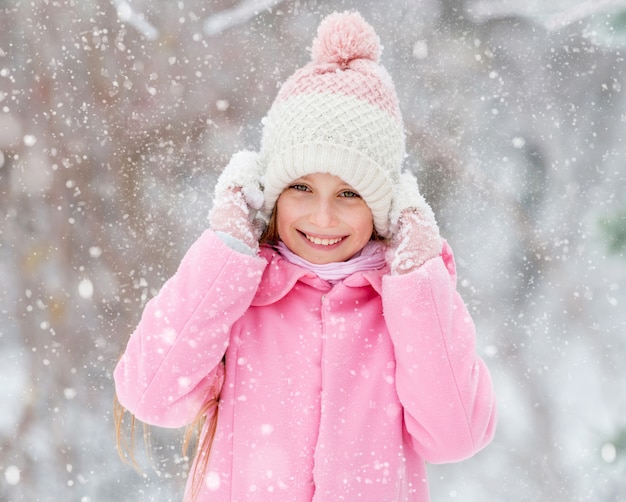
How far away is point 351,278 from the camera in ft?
4.72

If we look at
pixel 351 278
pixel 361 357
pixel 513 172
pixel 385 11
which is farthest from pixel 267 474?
pixel 385 11

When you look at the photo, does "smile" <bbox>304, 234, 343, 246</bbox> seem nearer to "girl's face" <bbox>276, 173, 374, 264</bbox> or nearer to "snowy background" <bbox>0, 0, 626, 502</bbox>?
"girl's face" <bbox>276, 173, 374, 264</bbox>

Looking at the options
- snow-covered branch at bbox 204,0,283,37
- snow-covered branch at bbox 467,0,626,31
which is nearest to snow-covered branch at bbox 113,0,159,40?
snow-covered branch at bbox 204,0,283,37

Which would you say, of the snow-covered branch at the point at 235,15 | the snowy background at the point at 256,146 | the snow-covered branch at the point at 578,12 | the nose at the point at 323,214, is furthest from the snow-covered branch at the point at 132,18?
the snow-covered branch at the point at 578,12

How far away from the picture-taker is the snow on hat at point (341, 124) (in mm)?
1395

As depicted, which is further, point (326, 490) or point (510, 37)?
point (510, 37)

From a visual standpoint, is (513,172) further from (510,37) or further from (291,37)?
(291,37)

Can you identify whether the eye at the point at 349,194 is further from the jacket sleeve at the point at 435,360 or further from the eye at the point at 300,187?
the jacket sleeve at the point at 435,360

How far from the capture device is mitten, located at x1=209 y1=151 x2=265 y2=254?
1.38m

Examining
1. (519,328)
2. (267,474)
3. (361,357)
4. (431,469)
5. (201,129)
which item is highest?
(201,129)

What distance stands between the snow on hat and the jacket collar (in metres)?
0.14

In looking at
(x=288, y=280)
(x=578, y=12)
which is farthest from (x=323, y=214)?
(x=578, y=12)

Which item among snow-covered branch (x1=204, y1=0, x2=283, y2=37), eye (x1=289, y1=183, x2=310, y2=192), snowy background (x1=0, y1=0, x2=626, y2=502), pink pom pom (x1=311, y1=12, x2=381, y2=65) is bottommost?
snowy background (x1=0, y1=0, x2=626, y2=502)

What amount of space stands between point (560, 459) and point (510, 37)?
163cm
